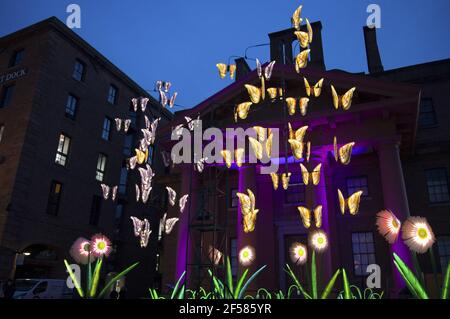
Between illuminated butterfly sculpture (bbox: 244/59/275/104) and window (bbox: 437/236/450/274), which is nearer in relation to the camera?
illuminated butterfly sculpture (bbox: 244/59/275/104)

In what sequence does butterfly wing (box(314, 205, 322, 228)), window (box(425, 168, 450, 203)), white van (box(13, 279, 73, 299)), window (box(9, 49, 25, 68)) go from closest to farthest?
butterfly wing (box(314, 205, 322, 228)), white van (box(13, 279, 73, 299)), window (box(425, 168, 450, 203)), window (box(9, 49, 25, 68))

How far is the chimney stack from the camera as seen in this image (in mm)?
24812

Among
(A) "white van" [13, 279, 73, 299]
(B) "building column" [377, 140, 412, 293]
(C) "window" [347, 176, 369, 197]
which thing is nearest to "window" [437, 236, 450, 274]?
(B) "building column" [377, 140, 412, 293]

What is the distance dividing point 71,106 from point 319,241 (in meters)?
23.4

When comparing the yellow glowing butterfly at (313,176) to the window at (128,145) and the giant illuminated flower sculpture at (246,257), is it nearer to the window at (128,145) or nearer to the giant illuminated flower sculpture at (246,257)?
the giant illuminated flower sculpture at (246,257)

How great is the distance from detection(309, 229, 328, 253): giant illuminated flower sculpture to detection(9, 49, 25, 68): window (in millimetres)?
27069

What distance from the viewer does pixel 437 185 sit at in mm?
19125

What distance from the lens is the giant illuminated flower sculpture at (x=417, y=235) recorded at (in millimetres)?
5082

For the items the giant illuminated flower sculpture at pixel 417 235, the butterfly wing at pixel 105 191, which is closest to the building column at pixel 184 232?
the giant illuminated flower sculpture at pixel 417 235

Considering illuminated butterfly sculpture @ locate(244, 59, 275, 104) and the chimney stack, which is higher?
the chimney stack

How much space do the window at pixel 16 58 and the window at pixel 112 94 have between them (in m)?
7.90

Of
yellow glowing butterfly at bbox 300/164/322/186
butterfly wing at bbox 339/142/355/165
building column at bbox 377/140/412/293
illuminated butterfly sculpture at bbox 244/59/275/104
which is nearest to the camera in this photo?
building column at bbox 377/140/412/293

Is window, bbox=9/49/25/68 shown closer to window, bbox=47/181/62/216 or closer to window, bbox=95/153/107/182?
window, bbox=95/153/107/182
